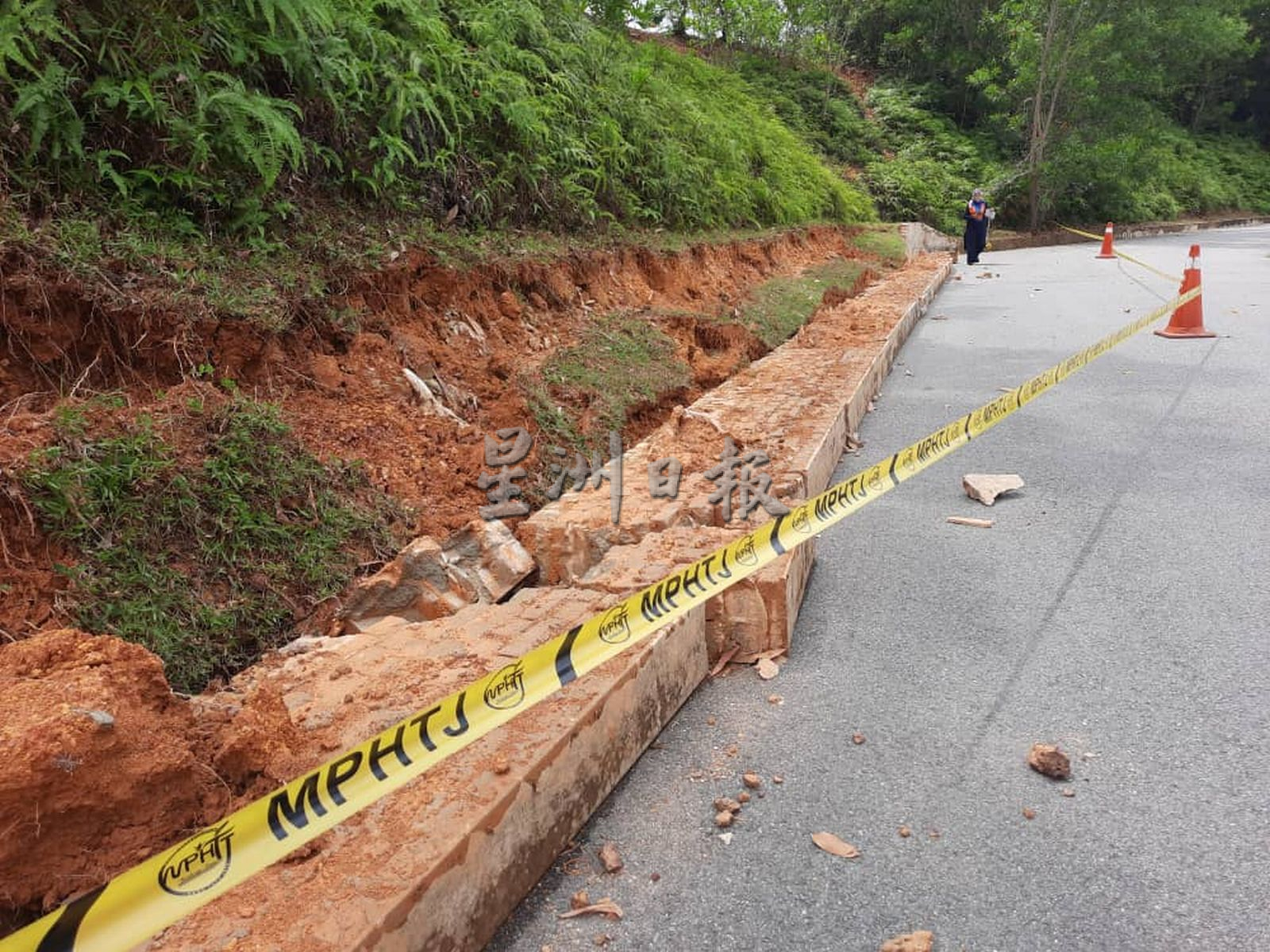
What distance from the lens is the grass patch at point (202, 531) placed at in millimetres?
2979

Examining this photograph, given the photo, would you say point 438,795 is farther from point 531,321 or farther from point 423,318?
point 531,321

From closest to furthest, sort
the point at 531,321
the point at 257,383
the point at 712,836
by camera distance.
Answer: the point at 712,836 < the point at 257,383 < the point at 531,321

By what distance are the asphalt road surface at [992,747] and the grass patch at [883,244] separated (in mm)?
12302

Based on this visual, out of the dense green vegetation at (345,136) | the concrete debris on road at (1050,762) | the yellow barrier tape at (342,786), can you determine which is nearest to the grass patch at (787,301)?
the dense green vegetation at (345,136)

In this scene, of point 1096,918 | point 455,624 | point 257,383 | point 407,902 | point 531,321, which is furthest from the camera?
point 531,321

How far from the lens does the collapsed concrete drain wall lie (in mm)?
1655

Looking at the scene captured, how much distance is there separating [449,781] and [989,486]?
3.86 metres

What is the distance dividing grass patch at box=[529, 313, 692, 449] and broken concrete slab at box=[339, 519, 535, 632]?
1.50m

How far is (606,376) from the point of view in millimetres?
6266

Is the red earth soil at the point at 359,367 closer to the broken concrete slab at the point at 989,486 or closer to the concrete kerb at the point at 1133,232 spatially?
the broken concrete slab at the point at 989,486

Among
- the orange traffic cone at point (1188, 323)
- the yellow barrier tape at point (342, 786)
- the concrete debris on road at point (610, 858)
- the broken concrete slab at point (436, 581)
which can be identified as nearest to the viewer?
the yellow barrier tape at point (342, 786)

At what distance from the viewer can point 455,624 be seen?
2.98m

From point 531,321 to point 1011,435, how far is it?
3885 mm

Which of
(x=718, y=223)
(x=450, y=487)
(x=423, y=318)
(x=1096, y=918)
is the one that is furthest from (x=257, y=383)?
(x=718, y=223)
